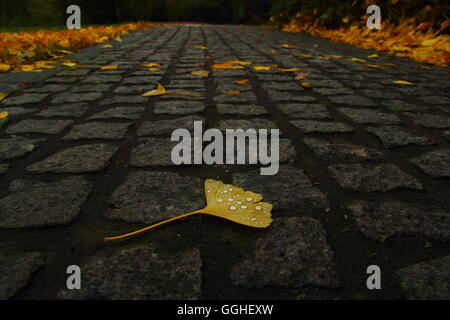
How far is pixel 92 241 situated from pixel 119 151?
0.63 meters

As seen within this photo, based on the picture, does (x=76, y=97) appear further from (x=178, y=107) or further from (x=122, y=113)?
(x=178, y=107)

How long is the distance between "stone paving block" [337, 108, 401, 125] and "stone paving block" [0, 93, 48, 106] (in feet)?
7.02

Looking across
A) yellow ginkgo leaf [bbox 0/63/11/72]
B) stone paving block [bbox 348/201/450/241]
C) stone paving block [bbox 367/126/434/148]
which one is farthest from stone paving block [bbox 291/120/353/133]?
yellow ginkgo leaf [bbox 0/63/11/72]

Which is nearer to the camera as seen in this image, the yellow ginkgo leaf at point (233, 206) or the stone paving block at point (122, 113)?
the yellow ginkgo leaf at point (233, 206)

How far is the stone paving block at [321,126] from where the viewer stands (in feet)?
5.64

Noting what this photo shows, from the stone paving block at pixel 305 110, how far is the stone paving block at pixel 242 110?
15 centimetres

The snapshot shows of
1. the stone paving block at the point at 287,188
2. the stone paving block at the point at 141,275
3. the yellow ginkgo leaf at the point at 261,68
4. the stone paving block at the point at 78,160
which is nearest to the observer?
the stone paving block at the point at 141,275

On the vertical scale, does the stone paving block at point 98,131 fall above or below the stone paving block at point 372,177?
above

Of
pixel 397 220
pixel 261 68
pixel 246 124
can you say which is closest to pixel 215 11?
pixel 261 68

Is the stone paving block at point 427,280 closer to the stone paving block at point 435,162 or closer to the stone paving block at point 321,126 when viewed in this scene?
the stone paving block at point 435,162

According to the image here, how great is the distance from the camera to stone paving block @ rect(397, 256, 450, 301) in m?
0.76

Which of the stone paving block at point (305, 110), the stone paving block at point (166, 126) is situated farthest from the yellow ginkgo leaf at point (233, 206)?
the stone paving block at point (305, 110)

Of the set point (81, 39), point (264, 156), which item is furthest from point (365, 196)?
Answer: point (81, 39)

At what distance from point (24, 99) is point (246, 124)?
1.64 meters
